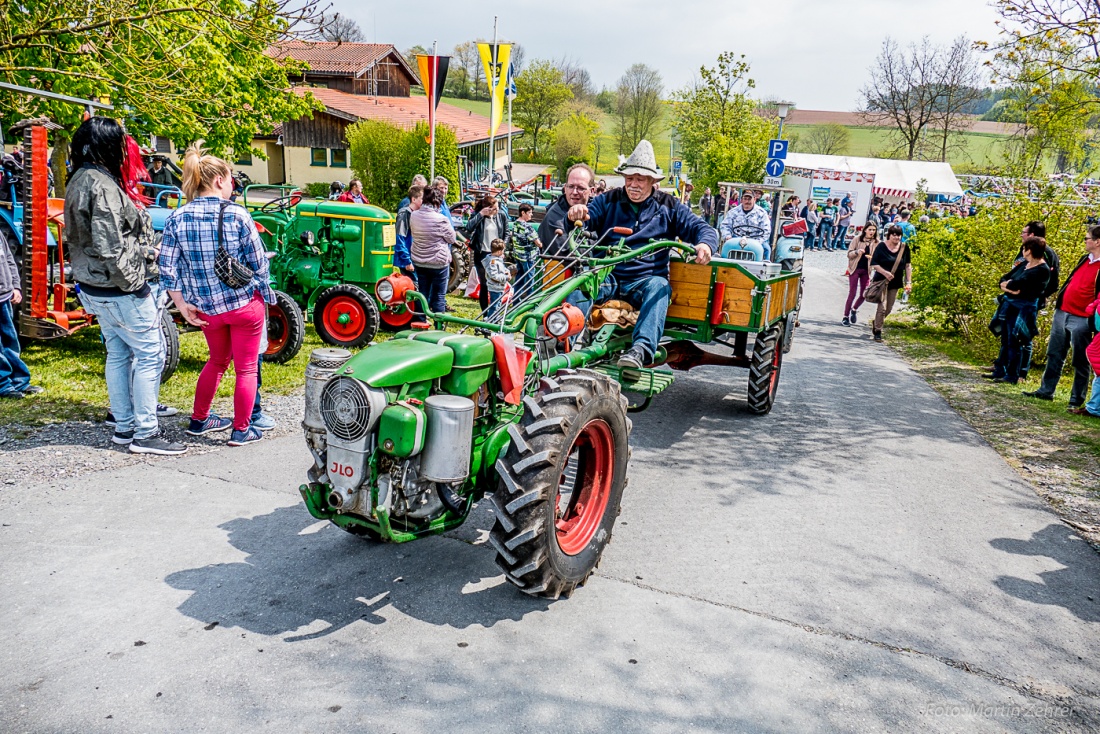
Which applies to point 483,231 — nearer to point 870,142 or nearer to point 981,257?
point 981,257

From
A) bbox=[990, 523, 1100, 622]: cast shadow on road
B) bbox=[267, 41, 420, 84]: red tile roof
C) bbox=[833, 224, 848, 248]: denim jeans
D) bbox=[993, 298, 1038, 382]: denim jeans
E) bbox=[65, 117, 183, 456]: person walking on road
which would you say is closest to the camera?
bbox=[990, 523, 1100, 622]: cast shadow on road

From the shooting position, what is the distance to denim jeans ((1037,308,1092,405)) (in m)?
8.34

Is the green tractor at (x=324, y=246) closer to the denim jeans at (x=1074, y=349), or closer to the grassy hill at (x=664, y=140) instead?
the denim jeans at (x=1074, y=349)

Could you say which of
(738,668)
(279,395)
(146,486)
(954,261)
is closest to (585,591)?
(738,668)

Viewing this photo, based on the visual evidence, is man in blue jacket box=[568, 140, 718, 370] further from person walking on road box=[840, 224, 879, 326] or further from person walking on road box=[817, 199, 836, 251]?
person walking on road box=[817, 199, 836, 251]

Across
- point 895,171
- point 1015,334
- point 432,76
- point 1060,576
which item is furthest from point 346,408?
point 895,171

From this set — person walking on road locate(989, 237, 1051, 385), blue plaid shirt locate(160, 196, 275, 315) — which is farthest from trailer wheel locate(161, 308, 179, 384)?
person walking on road locate(989, 237, 1051, 385)

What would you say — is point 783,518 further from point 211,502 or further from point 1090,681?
point 211,502

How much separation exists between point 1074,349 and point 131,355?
29.1 feet

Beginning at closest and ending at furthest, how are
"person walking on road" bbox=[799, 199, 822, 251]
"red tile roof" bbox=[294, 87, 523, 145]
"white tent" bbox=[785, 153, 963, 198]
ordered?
"person walking on road" bbox=[799, 199, 822, 251]
"white tent" bbox=[785, 153, 963, 198]
"red tile roof" bbox=[294, 87, 523, 145]

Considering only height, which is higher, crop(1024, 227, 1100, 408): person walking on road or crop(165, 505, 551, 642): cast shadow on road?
crop(1024, 227, 1100, 408): person walking on road

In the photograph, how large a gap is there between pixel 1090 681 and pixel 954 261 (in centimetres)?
1029

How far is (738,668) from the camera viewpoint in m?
3.34

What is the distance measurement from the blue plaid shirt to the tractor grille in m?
2.13
